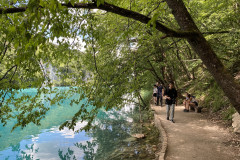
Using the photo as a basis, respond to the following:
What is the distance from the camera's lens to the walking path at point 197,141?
5059mm

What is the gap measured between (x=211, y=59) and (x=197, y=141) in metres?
4.27

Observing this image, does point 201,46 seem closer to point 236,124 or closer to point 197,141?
point 197,141

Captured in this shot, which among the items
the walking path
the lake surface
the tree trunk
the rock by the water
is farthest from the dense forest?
the lake surface

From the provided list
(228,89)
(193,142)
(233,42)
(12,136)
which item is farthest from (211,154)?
(12,136)

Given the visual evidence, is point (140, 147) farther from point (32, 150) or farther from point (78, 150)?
point (32, 150)

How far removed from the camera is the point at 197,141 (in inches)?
242

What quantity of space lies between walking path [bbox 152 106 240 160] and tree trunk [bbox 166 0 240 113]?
2.87m

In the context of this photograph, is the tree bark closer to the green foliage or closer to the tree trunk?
the tree trunk

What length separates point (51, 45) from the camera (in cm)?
407

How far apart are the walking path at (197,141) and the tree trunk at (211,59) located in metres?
2.87

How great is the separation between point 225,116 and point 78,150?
713 cm

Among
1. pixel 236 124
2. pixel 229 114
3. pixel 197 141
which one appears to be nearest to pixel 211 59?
pixel 197 141

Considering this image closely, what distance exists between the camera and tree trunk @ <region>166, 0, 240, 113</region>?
2775 millimetres

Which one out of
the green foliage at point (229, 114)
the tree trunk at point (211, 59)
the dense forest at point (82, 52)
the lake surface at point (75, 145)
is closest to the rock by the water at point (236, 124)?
the green foliage at point (229, 114)
